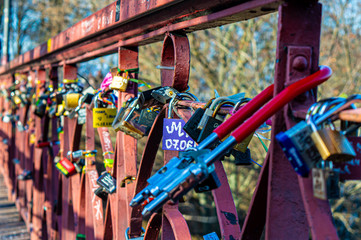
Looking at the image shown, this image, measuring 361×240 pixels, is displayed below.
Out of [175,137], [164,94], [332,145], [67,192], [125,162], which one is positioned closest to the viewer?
[332,145]

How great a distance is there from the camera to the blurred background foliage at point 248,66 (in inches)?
244

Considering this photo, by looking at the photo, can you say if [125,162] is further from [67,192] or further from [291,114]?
[67,192]

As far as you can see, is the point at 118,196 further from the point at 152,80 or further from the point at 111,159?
the point at 152,80

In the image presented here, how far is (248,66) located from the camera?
6777mm

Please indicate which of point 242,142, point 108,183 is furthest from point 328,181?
point 108,183

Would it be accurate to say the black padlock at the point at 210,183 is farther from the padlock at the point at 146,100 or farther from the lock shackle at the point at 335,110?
the padlock at the point at 146,100

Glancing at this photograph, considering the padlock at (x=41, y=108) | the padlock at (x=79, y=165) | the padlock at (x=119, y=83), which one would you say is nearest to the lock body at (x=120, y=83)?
the padlock at (x=119, y=83)

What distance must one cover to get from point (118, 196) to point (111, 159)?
1.17 ft

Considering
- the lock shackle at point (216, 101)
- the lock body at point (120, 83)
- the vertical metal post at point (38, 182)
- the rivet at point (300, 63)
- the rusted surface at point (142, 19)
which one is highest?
the rusted surface at point (142, 19)

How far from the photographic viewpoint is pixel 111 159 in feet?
6.97

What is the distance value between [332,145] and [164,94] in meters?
0.75

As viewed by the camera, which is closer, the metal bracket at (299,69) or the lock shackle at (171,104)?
the metal bracket at (299,69)

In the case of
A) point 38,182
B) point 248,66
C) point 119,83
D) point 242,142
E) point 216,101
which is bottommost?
point 38,182

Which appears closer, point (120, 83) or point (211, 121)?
point (211, 121)
